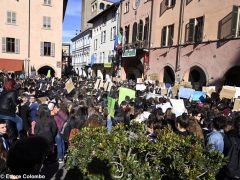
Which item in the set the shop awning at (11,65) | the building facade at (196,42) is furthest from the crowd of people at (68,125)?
the shop awning at (11,65)

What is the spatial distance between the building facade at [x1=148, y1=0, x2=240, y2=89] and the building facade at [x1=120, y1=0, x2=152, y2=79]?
135 cm

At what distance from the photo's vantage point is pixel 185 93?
1422 centimetres

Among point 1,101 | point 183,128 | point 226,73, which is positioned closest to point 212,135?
point 183,128

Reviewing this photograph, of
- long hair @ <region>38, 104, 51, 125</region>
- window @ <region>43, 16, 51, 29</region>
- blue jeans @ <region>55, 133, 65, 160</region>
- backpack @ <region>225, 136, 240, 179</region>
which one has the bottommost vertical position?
blue jeans @ <region>55, 133, 65, 160</region>

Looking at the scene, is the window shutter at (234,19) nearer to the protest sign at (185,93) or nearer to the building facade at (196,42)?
the building facade at (196,42)

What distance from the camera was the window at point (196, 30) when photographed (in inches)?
805

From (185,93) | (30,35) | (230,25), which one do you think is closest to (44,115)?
(185,93)

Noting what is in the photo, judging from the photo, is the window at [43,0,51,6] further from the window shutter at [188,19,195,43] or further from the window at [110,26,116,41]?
the window shutter at [188,19,195,43]

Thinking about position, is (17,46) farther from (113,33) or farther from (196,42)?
(196,42)

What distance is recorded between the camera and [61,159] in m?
7.46

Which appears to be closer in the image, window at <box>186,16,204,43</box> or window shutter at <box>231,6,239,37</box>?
window shutter at <box>231,6,239,37</box>

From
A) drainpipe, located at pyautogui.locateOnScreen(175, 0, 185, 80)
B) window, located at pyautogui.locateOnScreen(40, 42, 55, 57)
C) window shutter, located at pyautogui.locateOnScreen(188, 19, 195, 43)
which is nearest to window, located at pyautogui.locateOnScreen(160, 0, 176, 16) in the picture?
drainpipe, located at pyautogui.locateOnScreen(175, 0, 185, 80)

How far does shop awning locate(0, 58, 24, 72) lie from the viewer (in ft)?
107

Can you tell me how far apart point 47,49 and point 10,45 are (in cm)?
408
